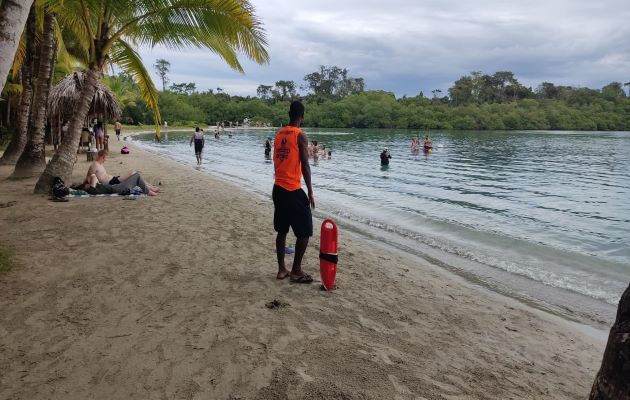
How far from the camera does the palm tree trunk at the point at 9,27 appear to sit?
3.36m

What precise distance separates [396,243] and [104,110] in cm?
1454

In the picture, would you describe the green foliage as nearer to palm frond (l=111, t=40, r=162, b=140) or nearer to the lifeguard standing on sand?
the lifeguard standing on sand

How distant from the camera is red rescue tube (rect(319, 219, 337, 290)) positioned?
4555mm

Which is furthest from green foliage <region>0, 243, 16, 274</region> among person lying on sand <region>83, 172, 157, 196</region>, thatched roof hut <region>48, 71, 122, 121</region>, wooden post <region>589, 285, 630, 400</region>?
thatched roof hut <region>48, 71, 122, 121</region>

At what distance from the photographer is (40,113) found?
397 inches

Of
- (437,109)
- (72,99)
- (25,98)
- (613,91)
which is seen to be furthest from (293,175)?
(613,91)

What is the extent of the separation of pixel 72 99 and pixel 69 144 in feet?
28.1

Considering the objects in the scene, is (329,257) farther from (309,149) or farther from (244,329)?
(309,149)

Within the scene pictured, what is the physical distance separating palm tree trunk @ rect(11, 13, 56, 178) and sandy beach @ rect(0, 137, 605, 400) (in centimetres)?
491

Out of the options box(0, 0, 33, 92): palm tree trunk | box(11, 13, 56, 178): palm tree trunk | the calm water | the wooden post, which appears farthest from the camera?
box(11, 13, 56, 178): palm tree trunk

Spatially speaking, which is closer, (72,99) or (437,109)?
(72,99)

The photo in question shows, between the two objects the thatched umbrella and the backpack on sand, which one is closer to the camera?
the backpack on sand

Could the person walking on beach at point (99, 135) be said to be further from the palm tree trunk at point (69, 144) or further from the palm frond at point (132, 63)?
the palm tree trunk at point (69, 144)

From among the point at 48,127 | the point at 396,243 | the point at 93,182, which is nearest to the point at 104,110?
the point at 48,127
